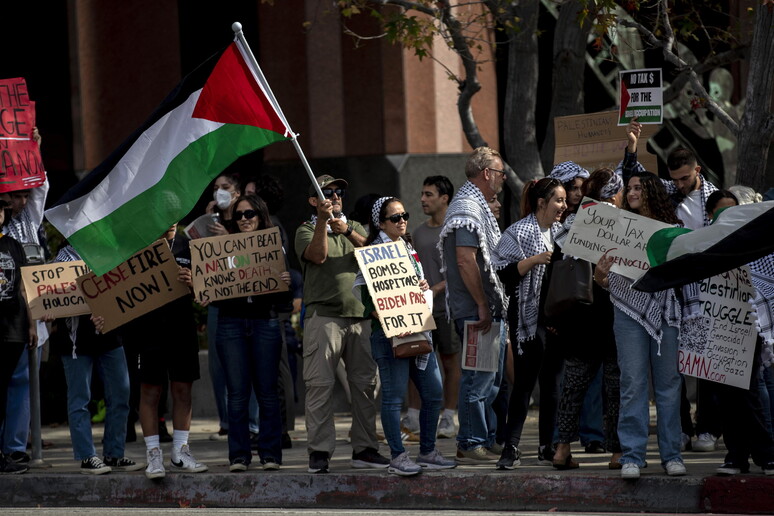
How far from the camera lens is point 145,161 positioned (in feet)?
29.8

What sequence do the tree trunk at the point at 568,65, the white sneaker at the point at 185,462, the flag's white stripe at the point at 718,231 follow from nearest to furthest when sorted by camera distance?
1. the flag's white stripe at the point at 718,231
2. the white sneaker at the point at 185,462
3. the tree trunk at the point at 568,65

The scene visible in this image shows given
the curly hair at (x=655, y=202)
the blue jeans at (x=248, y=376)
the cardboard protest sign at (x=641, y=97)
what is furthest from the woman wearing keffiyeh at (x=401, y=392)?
the cardboard protest sign at (x=641, y=97)

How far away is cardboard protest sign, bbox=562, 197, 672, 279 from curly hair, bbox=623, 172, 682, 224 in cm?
16

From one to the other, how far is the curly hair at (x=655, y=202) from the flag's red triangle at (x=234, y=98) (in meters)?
2.48

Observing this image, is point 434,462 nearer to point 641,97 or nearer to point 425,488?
point 425,488

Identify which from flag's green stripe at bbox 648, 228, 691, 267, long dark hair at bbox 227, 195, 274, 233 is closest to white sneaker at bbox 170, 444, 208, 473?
long dark hair at bbox 227, 195, 274, 233

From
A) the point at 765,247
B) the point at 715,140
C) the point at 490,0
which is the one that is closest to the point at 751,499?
the point at 765,247

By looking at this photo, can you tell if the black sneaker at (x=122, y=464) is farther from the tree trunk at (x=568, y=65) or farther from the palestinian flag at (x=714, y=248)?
the tree trunk at (x=568, y=65)

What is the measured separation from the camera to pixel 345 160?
48.7 ft

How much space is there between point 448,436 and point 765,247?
416cm

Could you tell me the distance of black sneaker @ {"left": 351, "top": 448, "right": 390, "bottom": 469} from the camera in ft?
30.6

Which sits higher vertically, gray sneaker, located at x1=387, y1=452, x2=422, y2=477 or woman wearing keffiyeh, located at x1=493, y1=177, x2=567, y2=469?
woman wearing keffiyeh, located at x1=493, y1=177, x2=567, y2=469

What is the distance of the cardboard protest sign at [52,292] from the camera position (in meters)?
9.66

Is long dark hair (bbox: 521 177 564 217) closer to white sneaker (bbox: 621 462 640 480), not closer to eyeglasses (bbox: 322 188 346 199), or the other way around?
eyeglasses (bbox: 322 188 346 199)
